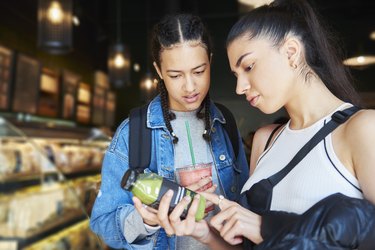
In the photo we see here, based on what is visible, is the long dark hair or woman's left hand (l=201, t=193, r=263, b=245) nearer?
woman's left hand (l=201, t=193, r=263, b=245)


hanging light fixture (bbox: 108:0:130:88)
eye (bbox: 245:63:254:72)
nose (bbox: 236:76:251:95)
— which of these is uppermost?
hanging light fixture (bbox: 108:0:130:88)

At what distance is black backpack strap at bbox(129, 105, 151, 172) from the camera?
124 cm

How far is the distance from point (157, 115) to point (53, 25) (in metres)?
1.86

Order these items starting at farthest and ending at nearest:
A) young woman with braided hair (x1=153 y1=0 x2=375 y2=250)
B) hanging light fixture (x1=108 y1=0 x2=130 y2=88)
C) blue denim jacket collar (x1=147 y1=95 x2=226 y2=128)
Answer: hanging light fixture (x1=108 y1=0 x2=130 y2=88), blue denim jacket collar (x1=147 y1=95 x2=226 y2=128), young woman with braided hair (x1=153 y1=0 x2=375 y2=250)

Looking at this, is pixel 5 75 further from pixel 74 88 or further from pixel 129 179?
pixel 129 179

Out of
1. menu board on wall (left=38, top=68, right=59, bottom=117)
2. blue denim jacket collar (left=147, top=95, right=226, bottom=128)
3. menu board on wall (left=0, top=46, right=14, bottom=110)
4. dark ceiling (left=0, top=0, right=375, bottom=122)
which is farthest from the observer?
menu board on wall (left=38, top=68, right=59, bottom=117)

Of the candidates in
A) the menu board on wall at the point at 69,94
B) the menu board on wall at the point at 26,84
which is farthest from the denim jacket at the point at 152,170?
the menu board on wall at the point at 69,94

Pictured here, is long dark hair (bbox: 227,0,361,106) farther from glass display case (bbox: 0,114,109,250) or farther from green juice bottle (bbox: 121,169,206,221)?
Answer: glass display case (bbox: 0,114,109,250)

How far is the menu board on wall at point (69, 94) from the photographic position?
4117mm

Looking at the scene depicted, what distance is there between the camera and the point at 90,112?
185 inches

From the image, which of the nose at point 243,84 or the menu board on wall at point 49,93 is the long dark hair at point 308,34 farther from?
the menu board on wall at point 49,93

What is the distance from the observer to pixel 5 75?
3193mm

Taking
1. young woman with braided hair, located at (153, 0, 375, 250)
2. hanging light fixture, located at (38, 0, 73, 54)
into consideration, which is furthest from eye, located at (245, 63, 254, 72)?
hanging light fixture, located at (38, 0, 73, 54)

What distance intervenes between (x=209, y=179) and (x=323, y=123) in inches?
13.0
